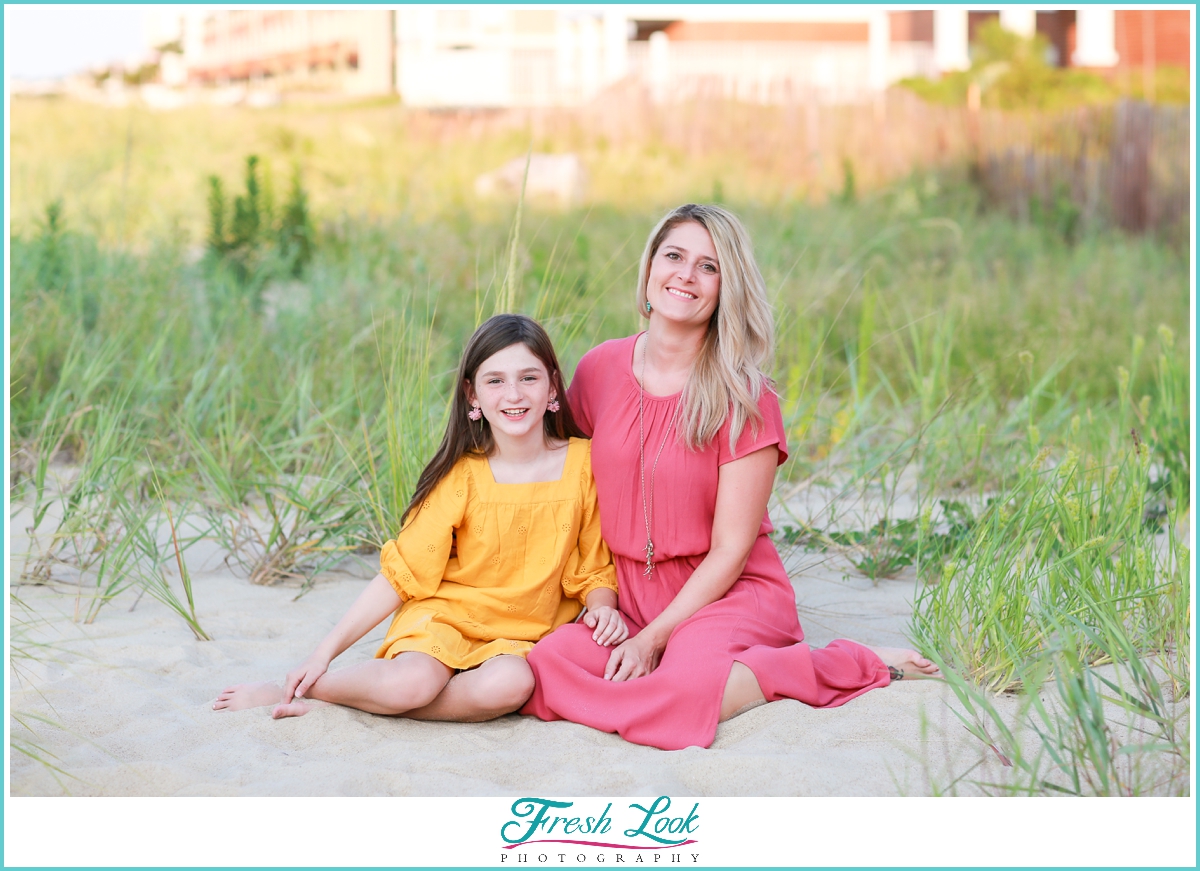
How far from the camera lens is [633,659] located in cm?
256

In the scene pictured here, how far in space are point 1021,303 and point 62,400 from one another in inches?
197

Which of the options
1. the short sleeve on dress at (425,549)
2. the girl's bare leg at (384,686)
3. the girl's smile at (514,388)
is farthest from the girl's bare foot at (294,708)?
the girl's smile at (514,388)

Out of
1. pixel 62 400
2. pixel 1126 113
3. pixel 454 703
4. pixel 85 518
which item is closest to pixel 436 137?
pixel 1126 113

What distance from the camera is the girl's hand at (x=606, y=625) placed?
2.62 meters

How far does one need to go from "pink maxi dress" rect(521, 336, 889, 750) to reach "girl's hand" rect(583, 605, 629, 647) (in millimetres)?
29

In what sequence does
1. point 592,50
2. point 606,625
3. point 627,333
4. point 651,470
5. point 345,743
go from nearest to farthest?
1. point 345,743
2. point 606,625
3. point 651,470
4. point 627,333
5. point 592,50

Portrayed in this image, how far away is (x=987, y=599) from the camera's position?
258cm

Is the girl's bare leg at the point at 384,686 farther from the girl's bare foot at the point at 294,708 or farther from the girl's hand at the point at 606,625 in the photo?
the girl's hand at the point at 606,625

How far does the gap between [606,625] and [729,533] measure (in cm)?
39

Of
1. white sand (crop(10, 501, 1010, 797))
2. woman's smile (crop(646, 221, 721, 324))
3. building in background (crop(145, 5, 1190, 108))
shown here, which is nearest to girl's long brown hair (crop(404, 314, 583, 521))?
woman's smile (crop(646, 221, 721, 324))

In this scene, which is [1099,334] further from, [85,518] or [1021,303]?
[85,518]

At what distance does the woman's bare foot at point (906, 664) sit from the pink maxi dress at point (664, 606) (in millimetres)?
30

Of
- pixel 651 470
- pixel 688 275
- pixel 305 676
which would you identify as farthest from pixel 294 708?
pixel 688 275

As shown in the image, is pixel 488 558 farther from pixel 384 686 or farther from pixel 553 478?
pixel 384 686
